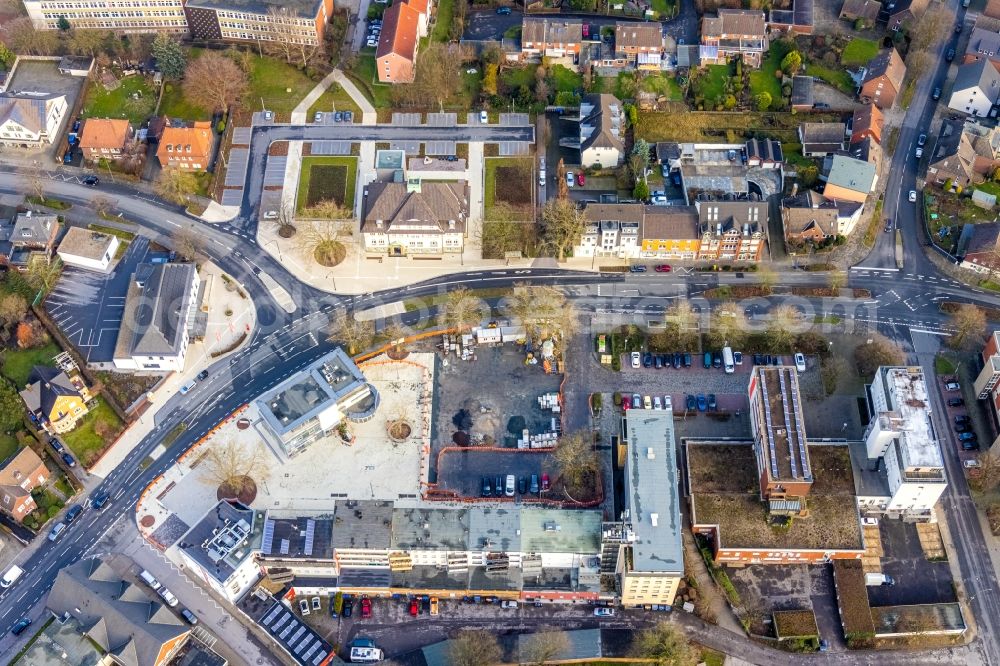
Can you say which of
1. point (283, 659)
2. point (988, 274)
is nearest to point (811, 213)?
point (988, 274)

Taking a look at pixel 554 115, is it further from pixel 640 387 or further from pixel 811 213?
pixel 640 387

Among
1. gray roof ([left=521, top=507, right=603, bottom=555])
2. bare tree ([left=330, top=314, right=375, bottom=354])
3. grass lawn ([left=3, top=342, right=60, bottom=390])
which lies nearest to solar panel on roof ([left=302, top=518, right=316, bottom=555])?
gray roof ([left=521, top=507, right=603, bottom=555])

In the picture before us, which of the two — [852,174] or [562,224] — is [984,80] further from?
[562,224]

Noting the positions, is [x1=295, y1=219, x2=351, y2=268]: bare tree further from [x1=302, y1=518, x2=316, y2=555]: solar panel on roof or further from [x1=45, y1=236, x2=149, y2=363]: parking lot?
[x1=302, y1=518, x2=316, y2=555]: solar panel on roof

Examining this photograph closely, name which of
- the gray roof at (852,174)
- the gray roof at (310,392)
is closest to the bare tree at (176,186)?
the gray roof at (310,392)

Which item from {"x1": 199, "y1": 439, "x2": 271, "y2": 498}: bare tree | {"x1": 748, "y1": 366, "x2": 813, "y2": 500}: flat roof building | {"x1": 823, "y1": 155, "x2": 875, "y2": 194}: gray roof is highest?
{"x1": 823, "y1": 155, "x2": 875, "y2": 194}: gray roof

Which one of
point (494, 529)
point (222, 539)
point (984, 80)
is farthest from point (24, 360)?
point (984, 80)
